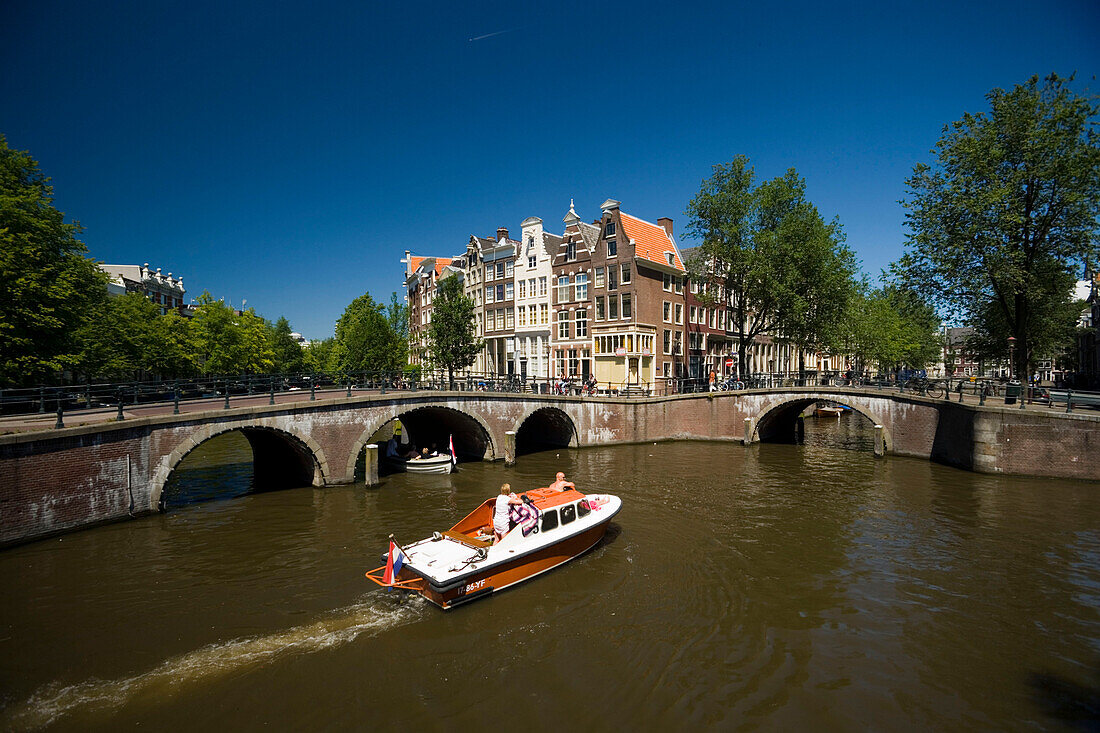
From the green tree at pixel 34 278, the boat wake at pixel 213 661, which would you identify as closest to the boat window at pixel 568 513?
the boat wake at pixel 213 661

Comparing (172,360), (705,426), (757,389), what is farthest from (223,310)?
(757,389)

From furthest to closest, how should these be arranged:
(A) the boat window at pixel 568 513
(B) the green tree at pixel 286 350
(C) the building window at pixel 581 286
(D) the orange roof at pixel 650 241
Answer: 1. (B) the green tree at pixel 286 350
2. (C) the building window at pixel 581 286
3. (D) the orange roof at pixel 650 241
4. (A) the boat window at pixel 568 513

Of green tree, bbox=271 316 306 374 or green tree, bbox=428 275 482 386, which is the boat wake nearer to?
green tree, bbox=428 275 482 386

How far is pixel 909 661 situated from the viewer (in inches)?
394

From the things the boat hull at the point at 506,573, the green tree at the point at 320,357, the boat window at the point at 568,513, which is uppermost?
the green tree at the point at 320,357

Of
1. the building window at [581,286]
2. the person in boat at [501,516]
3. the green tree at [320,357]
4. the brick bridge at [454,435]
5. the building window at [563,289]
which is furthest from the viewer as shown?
the green tree at [320,357]

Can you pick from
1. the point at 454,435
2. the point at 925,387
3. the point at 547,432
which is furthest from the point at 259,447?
the point at 925,387

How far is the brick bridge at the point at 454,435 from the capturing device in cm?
1567

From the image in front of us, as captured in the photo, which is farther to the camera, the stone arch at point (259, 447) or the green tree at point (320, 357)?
the green tree at point (320, 357)

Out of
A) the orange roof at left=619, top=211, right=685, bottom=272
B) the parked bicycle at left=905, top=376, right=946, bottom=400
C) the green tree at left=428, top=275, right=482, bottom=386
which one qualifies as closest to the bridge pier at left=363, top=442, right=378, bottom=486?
the green tree at left=428, top=275, right=482, bottom=386

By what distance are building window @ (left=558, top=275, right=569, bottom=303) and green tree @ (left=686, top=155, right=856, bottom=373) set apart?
12.2 m

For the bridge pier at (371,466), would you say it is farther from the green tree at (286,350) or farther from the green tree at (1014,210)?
the green tree at (286,350)

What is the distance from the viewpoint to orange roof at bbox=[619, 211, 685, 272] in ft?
142

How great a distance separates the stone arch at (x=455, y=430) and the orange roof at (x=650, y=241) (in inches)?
843
